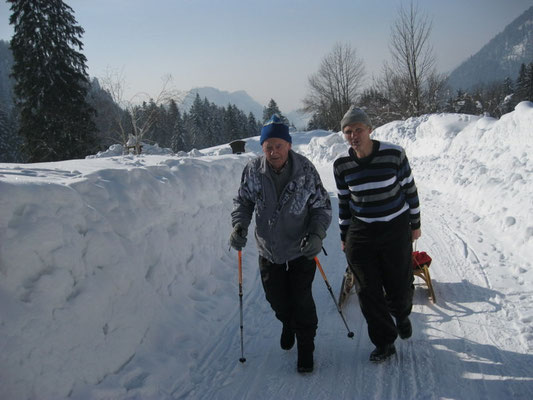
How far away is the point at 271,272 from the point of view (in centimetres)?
309

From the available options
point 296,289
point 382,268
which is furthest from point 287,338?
point 382,268

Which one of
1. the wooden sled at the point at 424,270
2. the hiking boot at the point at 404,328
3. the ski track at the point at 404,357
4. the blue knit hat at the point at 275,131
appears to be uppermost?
the blue knit hat at the point at 275,131

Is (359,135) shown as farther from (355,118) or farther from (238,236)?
(238,236)

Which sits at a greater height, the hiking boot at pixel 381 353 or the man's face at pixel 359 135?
the man's face at pixel 359 135

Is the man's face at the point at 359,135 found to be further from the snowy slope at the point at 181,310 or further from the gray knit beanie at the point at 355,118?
the snowy slope at the point at 181,310

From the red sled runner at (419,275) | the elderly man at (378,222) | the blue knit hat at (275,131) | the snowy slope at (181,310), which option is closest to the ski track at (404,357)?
the snowy slope at (181,310)

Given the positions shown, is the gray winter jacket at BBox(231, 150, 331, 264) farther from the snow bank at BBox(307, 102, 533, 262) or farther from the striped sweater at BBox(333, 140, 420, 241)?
the snow bank at BBox(307, 102, 533, 262)

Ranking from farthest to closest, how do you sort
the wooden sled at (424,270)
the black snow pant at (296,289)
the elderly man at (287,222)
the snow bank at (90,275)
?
the wooden sled at (424,270) → the black snow pant at (296,289) → the elderly man at (287,222) → the snow bank at (90,275)

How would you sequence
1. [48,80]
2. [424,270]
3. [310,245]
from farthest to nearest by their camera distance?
[48,80] < [424,270] < [310,245]

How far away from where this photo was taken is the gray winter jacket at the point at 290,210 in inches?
116

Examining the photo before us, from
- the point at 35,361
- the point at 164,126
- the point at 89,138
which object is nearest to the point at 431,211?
the point at 35,361

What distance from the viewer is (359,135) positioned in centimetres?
289

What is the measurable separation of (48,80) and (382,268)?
2375 centimetres

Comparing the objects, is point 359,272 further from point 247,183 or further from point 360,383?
point 247,183
